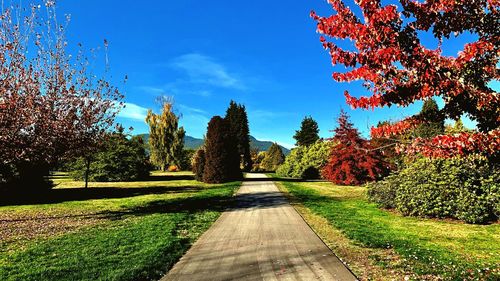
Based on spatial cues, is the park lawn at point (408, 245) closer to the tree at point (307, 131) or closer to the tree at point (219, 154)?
the tree at point (219, 154)

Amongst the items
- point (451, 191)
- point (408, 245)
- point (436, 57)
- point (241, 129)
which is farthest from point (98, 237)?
point (241, 129)

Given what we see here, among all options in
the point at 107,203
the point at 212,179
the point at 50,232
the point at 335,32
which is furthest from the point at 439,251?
the point at 212,179

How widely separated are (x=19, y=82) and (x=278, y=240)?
398 inches

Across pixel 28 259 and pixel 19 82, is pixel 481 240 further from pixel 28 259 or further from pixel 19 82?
pixel 19 82

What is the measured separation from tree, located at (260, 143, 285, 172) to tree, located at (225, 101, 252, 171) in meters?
3.34

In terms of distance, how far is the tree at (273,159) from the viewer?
66938 mm

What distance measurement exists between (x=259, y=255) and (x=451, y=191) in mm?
8343

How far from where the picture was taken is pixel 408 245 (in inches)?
321

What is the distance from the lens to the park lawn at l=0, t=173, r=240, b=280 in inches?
246

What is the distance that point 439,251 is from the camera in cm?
764

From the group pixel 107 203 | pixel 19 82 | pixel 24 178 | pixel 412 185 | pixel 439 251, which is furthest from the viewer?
pixel 24 178

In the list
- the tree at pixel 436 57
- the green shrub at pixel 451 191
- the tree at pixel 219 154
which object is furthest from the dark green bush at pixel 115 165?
the tree at pixel 436 57

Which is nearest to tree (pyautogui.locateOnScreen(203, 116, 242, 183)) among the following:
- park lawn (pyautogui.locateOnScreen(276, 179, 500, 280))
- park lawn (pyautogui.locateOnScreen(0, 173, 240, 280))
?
park lawn (pyautogui.locateOnScreen(0, 173, 240, 280))

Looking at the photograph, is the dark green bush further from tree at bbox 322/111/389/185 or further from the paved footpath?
the paved footpath
